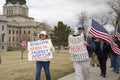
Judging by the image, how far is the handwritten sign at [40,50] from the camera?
39.9ft

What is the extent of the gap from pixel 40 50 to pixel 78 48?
6.33ft

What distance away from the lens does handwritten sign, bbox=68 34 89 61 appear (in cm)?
1109

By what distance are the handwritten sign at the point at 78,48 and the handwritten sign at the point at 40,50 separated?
1.13m

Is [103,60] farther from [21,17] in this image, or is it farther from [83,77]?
[21,17]

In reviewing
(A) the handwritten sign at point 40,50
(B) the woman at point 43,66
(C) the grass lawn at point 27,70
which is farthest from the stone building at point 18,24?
(B) the woman at point 43,66

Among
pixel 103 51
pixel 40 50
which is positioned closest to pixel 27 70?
pixel 103 51

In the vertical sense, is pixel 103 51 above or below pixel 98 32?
below

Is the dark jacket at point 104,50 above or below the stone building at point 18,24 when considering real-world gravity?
below

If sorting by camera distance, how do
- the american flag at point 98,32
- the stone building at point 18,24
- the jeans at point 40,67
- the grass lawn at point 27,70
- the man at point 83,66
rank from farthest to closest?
the stone building at point 18,24 → the grass lawn at point 27,70 → the american flag at point 98,32 → the jeans at point 40,67 → the man at point 83,66

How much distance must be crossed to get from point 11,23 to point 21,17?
8892mm

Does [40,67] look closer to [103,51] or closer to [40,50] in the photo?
[40,50]

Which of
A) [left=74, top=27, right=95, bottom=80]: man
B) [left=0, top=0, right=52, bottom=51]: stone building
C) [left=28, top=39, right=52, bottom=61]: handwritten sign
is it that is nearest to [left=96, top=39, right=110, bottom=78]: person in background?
[left=28, top=39, right=52, bottom=61]: handwritten sign

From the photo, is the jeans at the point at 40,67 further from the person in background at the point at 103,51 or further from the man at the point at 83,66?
the person in background at the point at 103,51

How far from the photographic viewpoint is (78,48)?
1127cm
